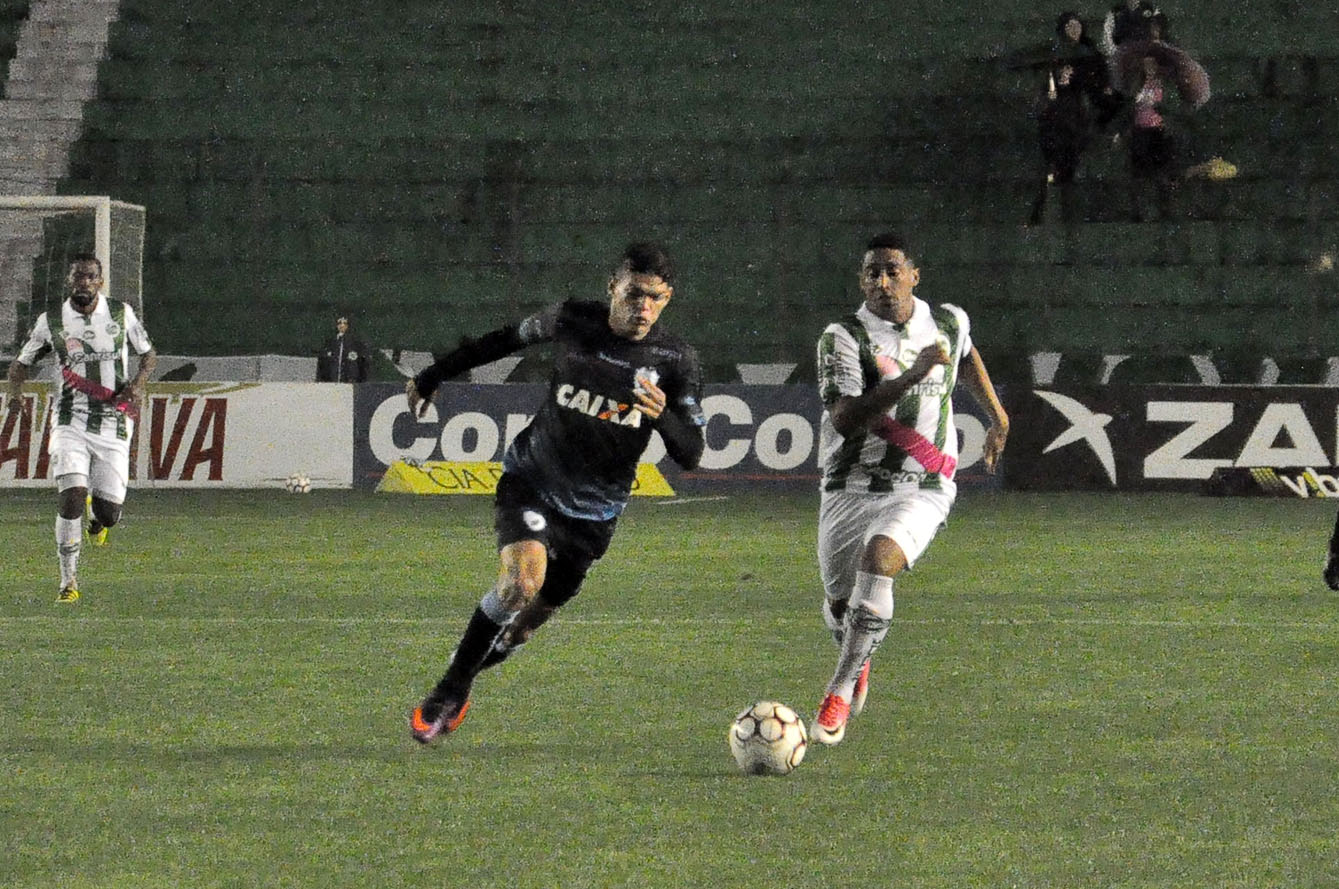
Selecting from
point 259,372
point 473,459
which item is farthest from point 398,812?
point 259,372

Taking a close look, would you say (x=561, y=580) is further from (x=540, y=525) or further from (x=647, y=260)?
(x=647, y=260)

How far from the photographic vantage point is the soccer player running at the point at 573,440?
24.7 feet

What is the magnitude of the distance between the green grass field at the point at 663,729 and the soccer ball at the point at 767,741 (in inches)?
2.8

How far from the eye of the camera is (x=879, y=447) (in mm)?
8133

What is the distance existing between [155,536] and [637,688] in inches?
360

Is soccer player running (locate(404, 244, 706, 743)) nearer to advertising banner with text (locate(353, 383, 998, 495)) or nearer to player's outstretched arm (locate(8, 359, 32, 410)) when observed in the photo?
player's outstretched arm (locate(8, 359, 32, 410))

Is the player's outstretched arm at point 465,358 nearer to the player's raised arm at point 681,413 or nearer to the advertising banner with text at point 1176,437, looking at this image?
the player's raised arm at point 681,413

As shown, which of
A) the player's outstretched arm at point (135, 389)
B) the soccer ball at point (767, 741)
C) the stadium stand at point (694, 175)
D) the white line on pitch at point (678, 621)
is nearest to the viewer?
the soccer ball at point (767, 741)

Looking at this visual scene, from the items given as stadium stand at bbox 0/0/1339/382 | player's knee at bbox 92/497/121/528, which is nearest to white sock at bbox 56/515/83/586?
player's knee at bbox 92/497/121/528

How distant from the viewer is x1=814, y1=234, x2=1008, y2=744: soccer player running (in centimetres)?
778

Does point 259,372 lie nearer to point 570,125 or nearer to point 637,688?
point 570,125

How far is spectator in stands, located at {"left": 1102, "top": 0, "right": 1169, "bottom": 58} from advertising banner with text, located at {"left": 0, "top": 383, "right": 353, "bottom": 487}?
9.15 m

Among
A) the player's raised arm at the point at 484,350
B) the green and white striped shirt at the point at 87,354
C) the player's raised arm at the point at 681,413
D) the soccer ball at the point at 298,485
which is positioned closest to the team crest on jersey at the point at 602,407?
the player's raised arm at the point at 681,413

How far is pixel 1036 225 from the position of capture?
25656 millimetres
